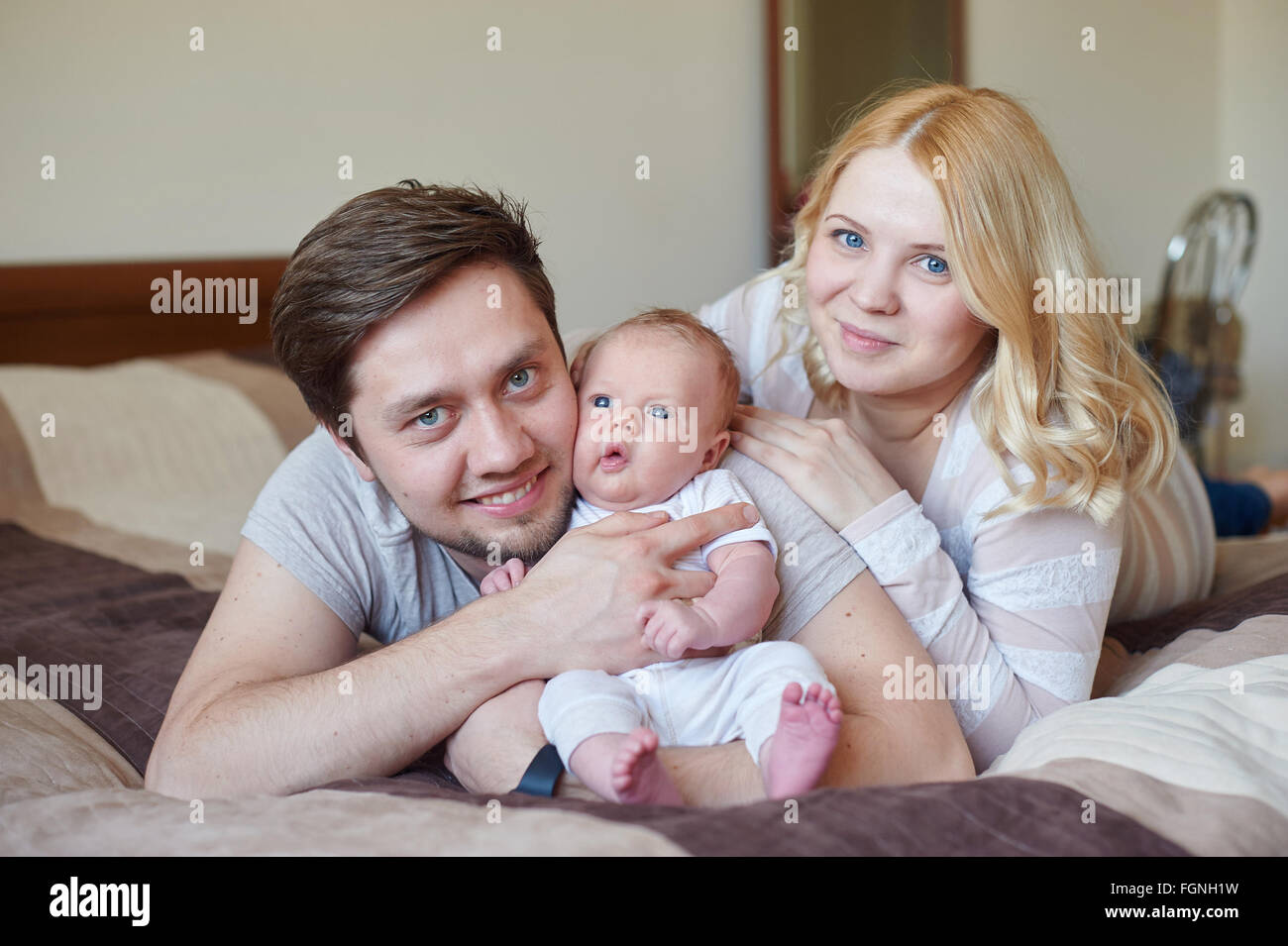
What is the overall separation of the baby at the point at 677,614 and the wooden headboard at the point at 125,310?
197cm

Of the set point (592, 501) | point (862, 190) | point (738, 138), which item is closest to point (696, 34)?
point (738, 138)

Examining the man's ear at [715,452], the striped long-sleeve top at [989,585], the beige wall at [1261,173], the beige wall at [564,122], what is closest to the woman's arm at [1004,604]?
the striped long-sleeve top at [989,585]

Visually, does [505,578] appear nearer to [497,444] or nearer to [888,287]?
[497,444]

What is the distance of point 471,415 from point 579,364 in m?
0.19

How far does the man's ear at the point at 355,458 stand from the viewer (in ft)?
4.76

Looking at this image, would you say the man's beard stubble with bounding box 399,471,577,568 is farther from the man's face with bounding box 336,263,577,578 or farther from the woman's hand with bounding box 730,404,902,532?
the woman's hand with bounding box 730,404,902,532

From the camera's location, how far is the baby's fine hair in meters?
1.44

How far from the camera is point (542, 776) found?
111 centimetres

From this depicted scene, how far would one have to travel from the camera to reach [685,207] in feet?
12.7

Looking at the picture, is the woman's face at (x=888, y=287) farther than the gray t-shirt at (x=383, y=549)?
Yes

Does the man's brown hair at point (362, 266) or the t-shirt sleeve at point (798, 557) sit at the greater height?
the man's brown hair at point (362, 266)

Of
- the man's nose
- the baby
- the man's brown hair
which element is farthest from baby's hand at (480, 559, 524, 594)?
the man's brown hair

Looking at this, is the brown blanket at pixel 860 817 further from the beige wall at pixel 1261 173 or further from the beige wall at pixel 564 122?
the beige wall at pixel 1261 173
